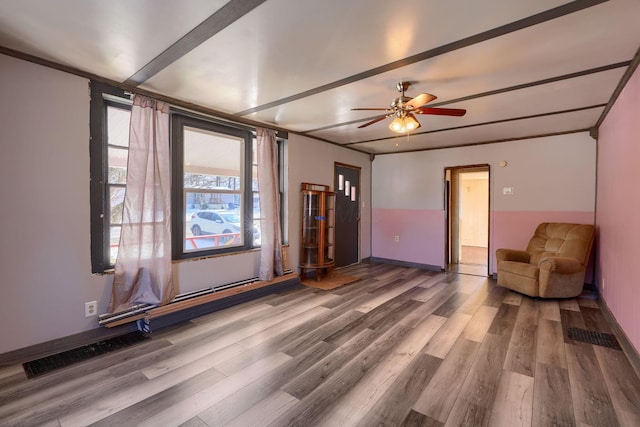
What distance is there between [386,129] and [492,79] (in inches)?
74.5

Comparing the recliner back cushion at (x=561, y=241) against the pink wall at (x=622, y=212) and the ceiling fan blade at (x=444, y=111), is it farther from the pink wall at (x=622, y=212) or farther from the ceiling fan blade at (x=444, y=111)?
the ceiling fan blade at (x=444, y=111)

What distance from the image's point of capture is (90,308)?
272cm

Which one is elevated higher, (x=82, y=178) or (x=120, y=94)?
(x=120, y=94)

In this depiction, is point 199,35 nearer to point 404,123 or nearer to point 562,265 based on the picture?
point 404,123

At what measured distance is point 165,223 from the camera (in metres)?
3.14

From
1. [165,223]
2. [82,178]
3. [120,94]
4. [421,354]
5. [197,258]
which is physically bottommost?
[421,354]

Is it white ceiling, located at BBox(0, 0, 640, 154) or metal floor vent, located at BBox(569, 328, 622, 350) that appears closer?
white ceiling, located at BBox(0, 0, 640, 154)

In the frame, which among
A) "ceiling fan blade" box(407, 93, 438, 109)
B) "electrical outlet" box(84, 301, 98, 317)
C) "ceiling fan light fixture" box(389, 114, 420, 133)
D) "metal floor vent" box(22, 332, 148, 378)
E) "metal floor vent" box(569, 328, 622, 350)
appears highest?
"ceiling fan blade" box(407, 93, 438, 109)

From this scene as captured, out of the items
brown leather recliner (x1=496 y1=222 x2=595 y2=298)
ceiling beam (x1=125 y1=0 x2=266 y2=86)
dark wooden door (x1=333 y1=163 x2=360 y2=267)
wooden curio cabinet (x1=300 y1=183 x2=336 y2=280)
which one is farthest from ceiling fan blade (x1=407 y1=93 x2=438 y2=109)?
dark wooden door (x1=333 y1=163 x2=360 y2=267)

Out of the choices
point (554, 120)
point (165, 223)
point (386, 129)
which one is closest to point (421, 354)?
point (165, 223)

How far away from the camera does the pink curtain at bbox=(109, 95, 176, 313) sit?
2879mm

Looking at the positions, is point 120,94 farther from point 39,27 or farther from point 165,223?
point 165,223

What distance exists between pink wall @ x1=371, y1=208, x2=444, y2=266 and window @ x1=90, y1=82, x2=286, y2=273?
→ 9.00ft

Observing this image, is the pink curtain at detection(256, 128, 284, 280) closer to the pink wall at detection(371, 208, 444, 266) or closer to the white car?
the white car
